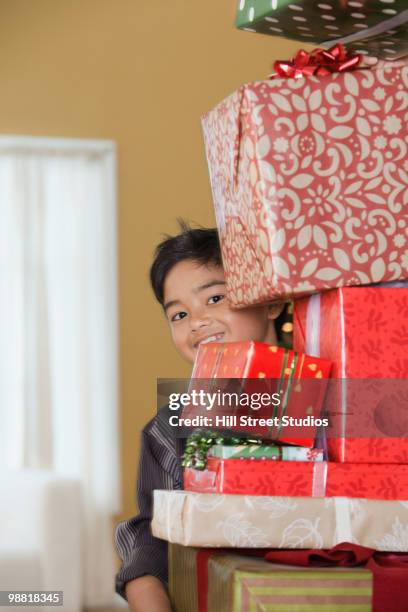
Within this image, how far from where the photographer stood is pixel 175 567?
100cm

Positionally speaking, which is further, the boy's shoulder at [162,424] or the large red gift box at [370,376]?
the boy's shoulder at [162,424]

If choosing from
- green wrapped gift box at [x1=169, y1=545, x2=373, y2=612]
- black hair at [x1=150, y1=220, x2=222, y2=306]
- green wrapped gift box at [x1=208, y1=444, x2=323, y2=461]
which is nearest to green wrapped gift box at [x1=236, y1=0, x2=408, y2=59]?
black hair at [x1=150, y1=220, x2=222, y2=306]

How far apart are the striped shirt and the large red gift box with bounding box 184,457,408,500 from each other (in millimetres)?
251

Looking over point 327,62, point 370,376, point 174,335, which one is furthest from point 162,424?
point 327,62

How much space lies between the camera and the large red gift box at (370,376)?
2.93 ft

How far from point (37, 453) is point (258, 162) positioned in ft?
11.9

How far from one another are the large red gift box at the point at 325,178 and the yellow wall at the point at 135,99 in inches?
135

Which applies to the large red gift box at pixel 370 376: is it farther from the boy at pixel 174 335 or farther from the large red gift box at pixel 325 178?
the boy at pixel 174 335

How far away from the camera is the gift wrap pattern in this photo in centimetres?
86

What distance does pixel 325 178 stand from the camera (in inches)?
36.0

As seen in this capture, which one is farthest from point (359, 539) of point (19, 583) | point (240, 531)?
point (19, 583)

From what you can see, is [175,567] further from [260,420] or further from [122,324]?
[122,324]

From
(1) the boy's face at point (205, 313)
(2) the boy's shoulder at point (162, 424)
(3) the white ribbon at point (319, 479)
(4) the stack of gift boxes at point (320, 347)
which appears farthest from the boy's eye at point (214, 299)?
(3) the white ribbon at point (319, 479)

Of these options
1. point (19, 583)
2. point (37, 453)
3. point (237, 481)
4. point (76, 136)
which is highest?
point (76, 136)
